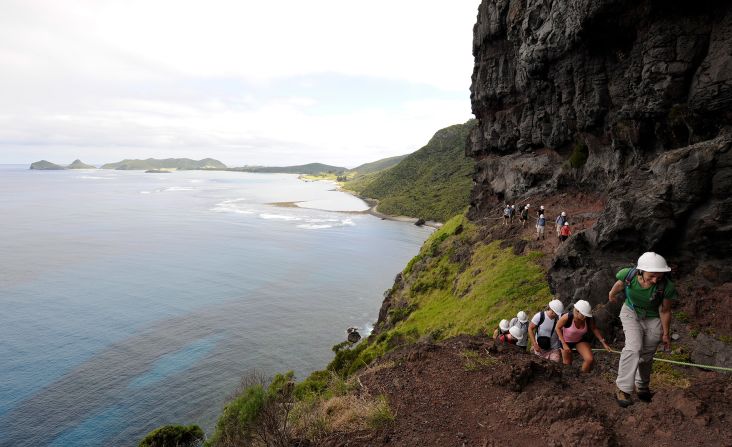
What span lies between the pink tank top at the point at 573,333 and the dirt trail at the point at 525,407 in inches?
32.2

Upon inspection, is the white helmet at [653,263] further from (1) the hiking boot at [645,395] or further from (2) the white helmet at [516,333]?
(2) the white helmet at [516,333]

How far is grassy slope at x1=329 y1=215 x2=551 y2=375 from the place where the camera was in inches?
971

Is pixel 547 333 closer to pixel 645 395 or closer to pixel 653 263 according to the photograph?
pixel 645 395

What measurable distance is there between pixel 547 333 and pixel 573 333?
36.5 inches

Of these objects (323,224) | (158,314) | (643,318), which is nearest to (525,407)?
(643,318)

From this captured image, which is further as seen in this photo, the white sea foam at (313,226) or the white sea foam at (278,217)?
the white sea foam at (278,217)

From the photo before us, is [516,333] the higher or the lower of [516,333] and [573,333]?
the lower

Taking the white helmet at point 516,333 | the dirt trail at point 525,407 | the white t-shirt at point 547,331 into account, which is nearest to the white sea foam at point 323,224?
the white helmet at point 516,333

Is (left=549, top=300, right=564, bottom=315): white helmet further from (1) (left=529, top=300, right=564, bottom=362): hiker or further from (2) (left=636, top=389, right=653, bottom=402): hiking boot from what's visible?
(2) (left=636, top=389, right=653, bottom=402): hiking boot

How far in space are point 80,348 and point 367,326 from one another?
1269 inches

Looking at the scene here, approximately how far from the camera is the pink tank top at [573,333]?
37.2 feet

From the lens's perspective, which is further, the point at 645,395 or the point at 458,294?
the point at 458,294

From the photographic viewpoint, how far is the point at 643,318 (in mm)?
8734

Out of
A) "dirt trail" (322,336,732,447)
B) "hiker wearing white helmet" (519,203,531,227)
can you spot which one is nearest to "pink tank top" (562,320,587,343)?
"dirt trail" (322,336,732,447)
